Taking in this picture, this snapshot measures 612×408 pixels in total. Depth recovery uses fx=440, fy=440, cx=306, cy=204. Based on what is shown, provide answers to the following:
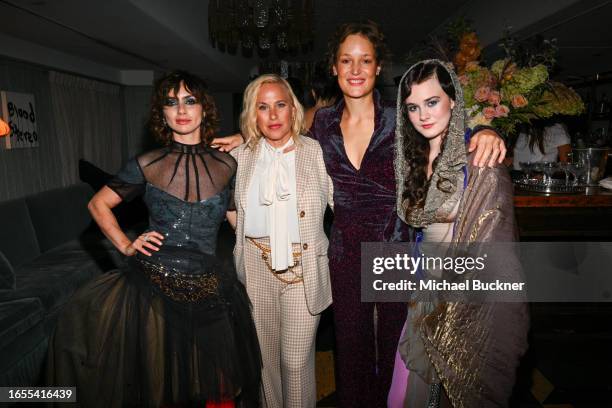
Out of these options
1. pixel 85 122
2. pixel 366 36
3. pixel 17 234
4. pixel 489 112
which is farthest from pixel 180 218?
pixel 85 122

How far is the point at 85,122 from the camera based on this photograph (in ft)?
20.4

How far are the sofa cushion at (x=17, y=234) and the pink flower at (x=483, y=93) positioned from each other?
12.6 feet

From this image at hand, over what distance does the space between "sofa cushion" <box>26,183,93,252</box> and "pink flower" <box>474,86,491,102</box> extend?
4.15 meters

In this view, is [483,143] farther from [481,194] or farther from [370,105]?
[370,105]

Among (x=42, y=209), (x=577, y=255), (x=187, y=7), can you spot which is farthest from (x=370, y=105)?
(x=42, y=209)

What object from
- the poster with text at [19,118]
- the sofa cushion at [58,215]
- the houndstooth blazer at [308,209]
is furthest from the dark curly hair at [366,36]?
the poster with text at [19,118]

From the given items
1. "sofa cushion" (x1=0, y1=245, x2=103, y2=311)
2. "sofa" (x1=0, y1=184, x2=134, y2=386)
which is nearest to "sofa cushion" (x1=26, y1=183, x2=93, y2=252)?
"sofa" (x1=0, y1=184, x2=134, y2=386)

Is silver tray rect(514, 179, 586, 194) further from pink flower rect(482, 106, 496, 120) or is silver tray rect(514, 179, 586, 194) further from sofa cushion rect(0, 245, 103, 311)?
sofa cushion rect(0, 245, 103, 311)

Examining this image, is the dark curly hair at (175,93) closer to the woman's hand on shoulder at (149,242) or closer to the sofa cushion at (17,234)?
the woman's hand on shoulder at (149,242)

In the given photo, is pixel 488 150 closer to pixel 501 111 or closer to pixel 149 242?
pixel 501 111

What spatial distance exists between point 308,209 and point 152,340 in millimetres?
851

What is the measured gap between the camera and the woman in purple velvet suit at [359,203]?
82.4 inches

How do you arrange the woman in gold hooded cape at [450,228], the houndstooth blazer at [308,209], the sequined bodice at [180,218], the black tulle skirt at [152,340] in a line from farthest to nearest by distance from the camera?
the houndstooth blazer at [308,209]
the sequined bodice at [180,218]
the black tulle skirt at [152,340]
the woman in gold hooded cape at [450,228]

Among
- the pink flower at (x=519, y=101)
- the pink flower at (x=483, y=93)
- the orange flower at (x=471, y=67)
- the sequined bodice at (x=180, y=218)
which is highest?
the orange flower at (x=471, y=67)
